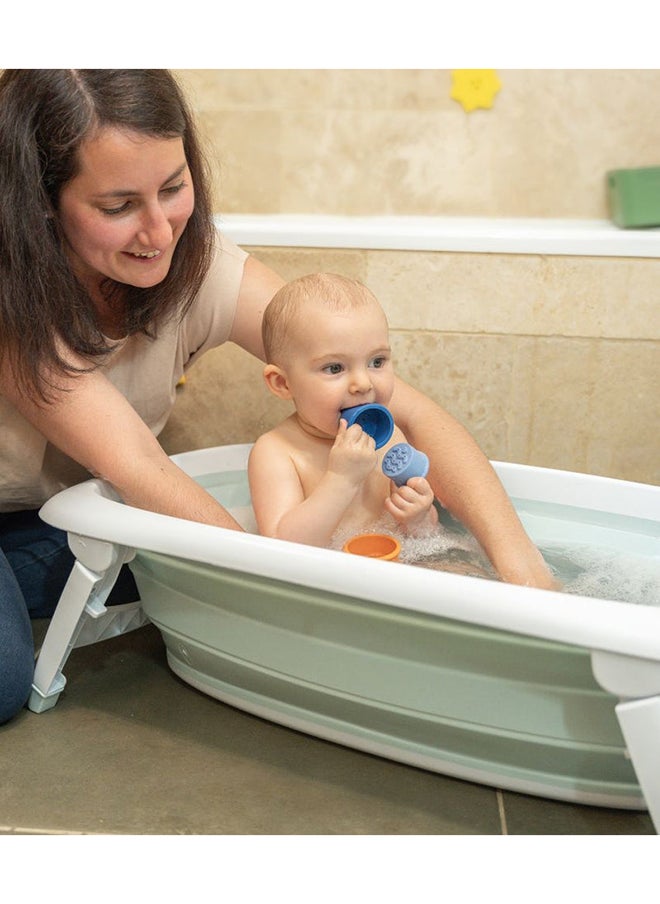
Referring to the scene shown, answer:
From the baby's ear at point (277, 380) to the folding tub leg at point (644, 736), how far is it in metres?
0.66

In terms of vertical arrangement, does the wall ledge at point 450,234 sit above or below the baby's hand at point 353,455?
above

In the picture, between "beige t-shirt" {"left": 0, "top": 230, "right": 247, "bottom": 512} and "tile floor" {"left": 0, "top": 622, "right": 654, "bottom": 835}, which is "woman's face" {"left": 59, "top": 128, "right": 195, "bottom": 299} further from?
"tile floor" {"left": 0, "top": 622, "right": 654, "bottom": 835}

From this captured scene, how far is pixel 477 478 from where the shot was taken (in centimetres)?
151

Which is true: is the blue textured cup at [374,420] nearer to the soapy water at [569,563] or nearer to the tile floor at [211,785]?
the soapy water at [569,563]

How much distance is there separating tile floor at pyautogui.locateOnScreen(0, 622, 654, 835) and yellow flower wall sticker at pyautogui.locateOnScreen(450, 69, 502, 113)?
50.9 inches

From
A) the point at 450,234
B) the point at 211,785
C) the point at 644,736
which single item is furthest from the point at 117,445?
the point at 450,234

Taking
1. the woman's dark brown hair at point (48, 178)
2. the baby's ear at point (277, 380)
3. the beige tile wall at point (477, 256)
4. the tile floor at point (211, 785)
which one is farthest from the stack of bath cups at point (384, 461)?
the beige tile wall at point (477, 256)

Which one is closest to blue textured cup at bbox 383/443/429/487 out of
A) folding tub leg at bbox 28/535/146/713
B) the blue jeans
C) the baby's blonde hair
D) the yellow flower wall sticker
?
the baby's blonde hair

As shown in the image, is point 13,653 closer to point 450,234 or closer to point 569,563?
point 569,563

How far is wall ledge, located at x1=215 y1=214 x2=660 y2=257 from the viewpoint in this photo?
201cm

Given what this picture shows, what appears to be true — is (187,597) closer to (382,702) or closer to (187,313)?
(382,702)

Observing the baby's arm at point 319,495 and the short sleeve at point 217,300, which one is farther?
the short sleeve at point 217,300

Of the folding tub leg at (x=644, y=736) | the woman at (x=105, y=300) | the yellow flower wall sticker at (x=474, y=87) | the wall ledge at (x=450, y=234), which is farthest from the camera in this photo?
the yellow flower wall sticker at (x=474, y=87)

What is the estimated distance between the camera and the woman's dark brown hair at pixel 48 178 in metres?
1.34
